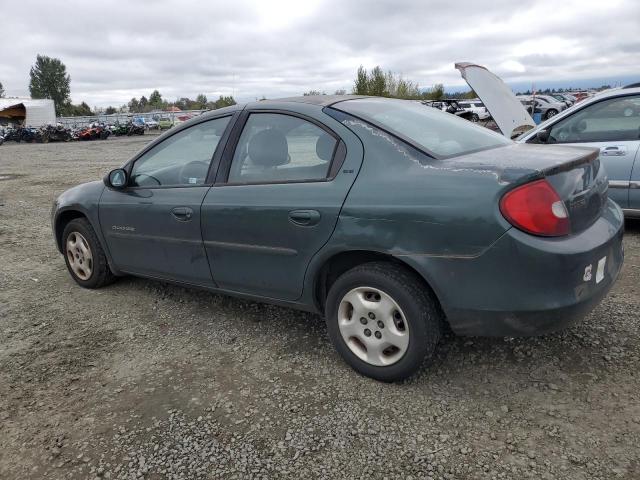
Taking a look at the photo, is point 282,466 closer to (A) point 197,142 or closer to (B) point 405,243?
(B) point 405,243

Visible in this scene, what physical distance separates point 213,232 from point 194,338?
763 mm

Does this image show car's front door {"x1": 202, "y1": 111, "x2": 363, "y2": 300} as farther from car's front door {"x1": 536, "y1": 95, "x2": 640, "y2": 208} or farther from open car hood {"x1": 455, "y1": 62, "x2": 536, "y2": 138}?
open car hood {"x1": 455, "y1": 62, "x2": 536, "y2": 138}

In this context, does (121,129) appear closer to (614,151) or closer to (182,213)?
(614,151)

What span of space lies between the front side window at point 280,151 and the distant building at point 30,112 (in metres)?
47.9

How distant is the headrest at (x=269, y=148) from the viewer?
3.19 metres

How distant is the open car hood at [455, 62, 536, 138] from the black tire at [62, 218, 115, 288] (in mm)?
6289

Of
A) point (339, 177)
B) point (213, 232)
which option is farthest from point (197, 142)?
point (339, 177)

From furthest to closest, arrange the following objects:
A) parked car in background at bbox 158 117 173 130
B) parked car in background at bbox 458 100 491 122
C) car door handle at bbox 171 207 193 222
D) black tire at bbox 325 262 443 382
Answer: parked car in background at bbox 158 117 173 130 → parked car in background at bbox 458 100 491 122 → car door handle at bbox 171 207 193 222 → black tire at bbox 325 262 443 382

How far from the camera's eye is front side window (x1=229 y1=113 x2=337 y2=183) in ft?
9.80

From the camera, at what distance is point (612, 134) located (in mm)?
5352

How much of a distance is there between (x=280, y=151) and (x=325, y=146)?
0.36 m

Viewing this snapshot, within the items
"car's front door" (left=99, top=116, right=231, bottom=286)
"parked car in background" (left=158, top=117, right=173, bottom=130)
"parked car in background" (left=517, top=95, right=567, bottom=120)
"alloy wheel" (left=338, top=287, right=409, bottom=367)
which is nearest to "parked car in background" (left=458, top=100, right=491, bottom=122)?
"parked car in background" (left=517, top=95, right=567, bottom=120)

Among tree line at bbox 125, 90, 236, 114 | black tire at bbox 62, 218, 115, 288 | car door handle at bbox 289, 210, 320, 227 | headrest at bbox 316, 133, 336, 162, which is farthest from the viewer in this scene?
tree line at bbox 125, 90, 236, 114

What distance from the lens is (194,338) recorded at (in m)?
3.52
